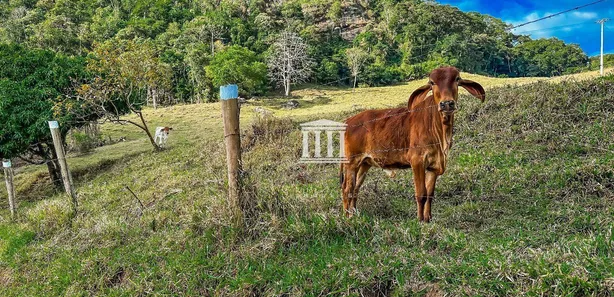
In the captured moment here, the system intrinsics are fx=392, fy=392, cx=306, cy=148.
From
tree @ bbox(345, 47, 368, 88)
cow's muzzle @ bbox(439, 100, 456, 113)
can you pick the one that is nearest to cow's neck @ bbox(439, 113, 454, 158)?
cow's muzzle @ bbox(439, 100, 456, 113)

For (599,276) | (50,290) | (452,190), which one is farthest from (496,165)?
(50,290)

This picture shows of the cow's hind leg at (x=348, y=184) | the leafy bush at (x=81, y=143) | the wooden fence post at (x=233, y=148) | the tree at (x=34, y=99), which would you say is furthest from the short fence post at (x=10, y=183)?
the leafy bush at (x=81, y=143)

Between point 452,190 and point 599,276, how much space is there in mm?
3747

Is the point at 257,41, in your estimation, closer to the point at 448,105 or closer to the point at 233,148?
the point at 233,148

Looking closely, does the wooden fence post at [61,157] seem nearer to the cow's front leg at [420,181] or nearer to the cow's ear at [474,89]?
the cow's front leg at [420,181]

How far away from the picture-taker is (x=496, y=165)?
7262 millimetres

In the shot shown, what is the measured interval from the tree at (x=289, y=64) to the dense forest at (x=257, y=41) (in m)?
1.30

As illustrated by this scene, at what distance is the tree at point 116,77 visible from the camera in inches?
672

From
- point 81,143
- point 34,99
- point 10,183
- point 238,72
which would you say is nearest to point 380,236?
point 10,183

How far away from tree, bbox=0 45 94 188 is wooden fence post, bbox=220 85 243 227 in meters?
13.6

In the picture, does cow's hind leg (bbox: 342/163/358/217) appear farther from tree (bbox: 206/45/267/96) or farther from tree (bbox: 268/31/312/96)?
tree (bbox: 268/31/312/96)

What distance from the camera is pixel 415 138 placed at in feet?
15.8

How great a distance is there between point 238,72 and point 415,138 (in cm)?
3915

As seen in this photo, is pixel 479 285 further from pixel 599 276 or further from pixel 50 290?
pixel 50 290
